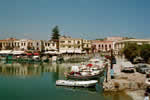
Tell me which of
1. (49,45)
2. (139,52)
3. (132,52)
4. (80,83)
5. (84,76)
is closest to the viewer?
(80,83)

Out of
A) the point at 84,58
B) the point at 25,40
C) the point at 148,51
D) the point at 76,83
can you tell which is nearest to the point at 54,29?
the point at 25,40

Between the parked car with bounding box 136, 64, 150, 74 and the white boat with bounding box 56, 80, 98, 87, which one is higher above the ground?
the parked car with bounding box 136, 64, 150, 74

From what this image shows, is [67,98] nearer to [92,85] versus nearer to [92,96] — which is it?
[92,96]

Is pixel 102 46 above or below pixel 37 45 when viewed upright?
below

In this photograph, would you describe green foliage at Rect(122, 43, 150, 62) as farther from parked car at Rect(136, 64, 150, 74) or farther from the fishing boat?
the fishing boat

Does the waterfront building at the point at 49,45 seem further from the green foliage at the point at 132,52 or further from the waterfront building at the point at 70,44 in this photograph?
the green foliage at the point at 132,52

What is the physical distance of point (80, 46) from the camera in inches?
3241

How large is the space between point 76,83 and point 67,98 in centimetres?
441

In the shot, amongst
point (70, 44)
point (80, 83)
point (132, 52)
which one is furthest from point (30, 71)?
point (70, 44)

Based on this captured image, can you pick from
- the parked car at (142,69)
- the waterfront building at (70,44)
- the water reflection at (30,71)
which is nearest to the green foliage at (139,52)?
the parked car at (142,69)

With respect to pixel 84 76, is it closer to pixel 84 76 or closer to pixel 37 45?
pixel 84 76

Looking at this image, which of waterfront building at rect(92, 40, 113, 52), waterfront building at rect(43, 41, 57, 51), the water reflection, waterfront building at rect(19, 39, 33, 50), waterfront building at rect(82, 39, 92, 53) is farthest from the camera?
waterfront building at rect(92, 40, 113, 52)

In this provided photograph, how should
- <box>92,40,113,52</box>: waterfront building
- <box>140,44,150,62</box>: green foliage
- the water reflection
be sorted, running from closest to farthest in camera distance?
1. the water reflection
2. <box>140,44,150,62</box>: green foliage
3. <box>92,40,113,52</box>: waterfront building

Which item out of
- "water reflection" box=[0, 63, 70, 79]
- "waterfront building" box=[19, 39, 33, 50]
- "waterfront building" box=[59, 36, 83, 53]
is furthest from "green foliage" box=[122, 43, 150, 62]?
"waterfront building" box=[19, 39, 33, 50]
